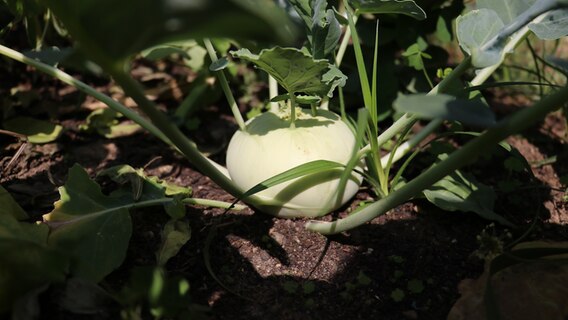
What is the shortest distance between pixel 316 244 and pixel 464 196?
0.37 meters

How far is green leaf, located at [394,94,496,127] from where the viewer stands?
30.2 inches

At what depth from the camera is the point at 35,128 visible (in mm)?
1681

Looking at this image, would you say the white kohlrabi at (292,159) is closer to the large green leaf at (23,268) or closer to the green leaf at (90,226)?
the green leaf at (90,226)

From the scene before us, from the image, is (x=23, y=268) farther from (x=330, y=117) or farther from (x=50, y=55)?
(x=330, y=117)

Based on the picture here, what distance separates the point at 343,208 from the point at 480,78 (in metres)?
0.44

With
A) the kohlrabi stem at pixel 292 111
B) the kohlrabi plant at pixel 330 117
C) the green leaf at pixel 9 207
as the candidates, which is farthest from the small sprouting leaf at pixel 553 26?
the green leaf at pixel 9 207

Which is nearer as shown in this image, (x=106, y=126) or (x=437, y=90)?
(x=437, y=90)

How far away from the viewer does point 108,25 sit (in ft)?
2.18

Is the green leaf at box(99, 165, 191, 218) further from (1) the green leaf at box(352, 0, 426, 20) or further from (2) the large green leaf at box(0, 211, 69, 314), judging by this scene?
(1) the green leaf at box(352, 0, 426, 20)

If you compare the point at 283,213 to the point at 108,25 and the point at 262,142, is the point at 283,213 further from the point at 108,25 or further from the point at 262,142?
the point at 108,25

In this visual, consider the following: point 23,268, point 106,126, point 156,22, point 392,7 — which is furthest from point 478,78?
point 106,126

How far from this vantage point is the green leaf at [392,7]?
1.24 m

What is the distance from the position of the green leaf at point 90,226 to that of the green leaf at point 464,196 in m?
0.67

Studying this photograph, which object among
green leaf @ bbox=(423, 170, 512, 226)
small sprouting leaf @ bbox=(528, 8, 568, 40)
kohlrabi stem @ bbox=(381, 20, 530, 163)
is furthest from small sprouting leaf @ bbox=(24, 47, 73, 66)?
small sprouting leaf @ bbox=(528, 8, 568, 40)
